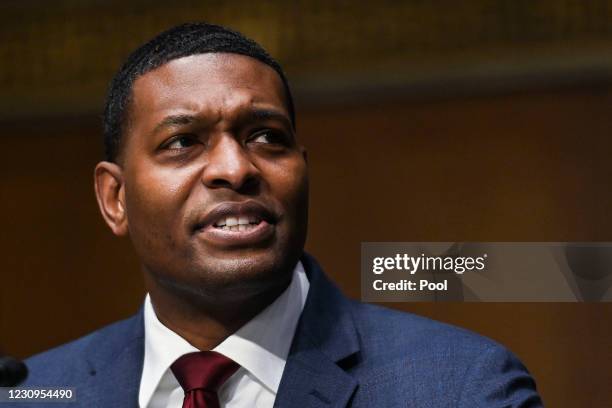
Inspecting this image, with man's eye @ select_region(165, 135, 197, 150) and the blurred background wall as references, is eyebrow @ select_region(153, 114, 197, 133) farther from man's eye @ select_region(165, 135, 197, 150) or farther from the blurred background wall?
the blurred background wall

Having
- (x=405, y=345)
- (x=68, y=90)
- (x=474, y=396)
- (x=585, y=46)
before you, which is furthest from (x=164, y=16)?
(x=474, y=396)

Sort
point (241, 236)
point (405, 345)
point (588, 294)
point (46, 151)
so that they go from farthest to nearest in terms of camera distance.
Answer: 1. point (46, 151)
2. point (588, 294)
3. point (405, 345)
4. point (241, 236)

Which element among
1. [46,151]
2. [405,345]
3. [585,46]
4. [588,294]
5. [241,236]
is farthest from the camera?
[46,151]

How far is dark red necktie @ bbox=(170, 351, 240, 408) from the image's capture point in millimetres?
1653

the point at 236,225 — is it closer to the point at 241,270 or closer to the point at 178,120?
the point at 241,270

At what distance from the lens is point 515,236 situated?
2023 mm

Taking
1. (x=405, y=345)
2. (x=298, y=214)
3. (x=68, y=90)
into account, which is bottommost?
(x=405, y=345)

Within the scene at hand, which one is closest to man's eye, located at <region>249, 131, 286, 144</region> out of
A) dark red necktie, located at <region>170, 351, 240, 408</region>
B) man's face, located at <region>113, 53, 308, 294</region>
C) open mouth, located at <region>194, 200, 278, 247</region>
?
man's face, located at <region>113, 53, 308, 294</region>

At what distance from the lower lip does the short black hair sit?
0.87 feet

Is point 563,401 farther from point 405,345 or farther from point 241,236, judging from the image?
point 241,236

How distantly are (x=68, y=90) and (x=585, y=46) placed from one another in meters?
1.23

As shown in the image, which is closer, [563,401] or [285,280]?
[285,280]

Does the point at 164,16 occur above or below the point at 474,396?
above

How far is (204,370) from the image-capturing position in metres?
1.68
